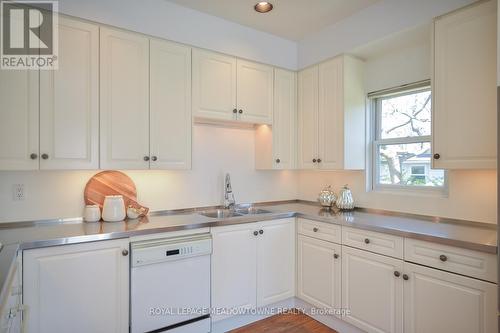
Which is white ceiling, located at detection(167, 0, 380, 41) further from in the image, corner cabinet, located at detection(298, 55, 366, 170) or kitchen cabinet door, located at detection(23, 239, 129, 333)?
kitchen cabinet door, located at detection(23, 239, 129, 333)

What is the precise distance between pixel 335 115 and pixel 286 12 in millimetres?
979

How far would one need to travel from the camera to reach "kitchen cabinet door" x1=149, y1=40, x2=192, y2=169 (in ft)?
7.45

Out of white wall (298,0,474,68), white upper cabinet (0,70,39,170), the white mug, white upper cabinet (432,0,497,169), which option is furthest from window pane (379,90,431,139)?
white upper cabinet (0,70,39,170)

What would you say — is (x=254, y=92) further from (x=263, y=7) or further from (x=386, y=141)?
(x=386, y=141)

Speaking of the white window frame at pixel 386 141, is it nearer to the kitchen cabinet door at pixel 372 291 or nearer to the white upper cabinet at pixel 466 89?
the white upper cabinet at pixel 466 89

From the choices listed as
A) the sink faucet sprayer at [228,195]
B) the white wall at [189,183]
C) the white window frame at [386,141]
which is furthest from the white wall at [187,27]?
the sink faucet sprayer at [228,195]

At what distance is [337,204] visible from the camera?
276cm

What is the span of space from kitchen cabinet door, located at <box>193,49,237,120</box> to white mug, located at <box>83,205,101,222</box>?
3.42 ft

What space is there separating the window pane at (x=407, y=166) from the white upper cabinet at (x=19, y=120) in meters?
2.71

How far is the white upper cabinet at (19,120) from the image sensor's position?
5.89 ft

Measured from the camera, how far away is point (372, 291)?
2.05 m

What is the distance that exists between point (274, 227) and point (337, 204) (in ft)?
2.18

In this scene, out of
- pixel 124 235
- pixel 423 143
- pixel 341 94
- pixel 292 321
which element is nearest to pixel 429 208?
pixel 423 143

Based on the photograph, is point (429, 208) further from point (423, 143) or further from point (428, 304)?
point (428, 304)
